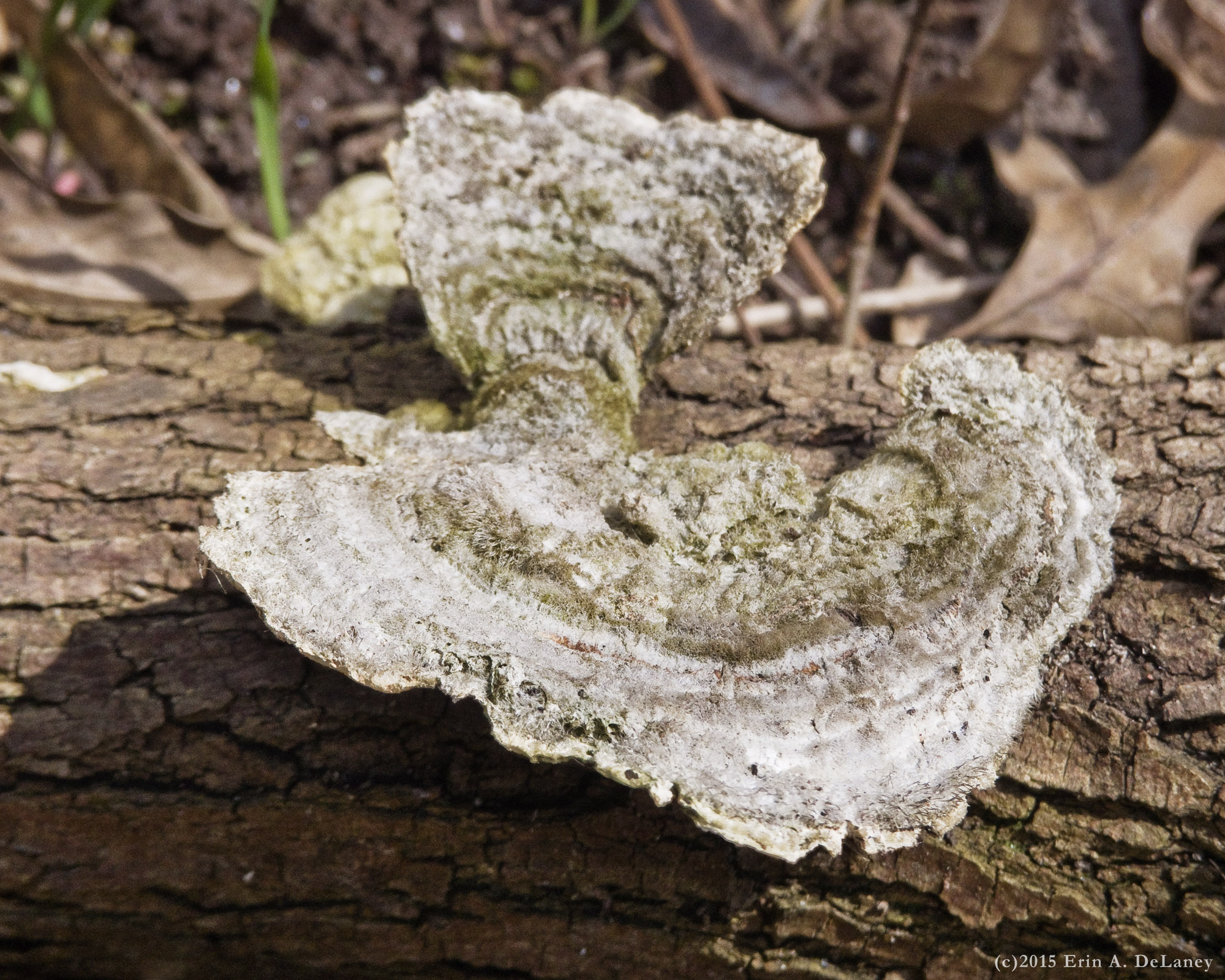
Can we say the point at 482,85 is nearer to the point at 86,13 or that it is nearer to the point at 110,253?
the point at 86,13

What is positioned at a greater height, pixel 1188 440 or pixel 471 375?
pixel 1188 440

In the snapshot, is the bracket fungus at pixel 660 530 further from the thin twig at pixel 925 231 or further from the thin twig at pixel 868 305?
the thin twig at pixel 925 231

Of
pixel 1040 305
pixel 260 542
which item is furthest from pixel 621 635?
pixel 1040 305

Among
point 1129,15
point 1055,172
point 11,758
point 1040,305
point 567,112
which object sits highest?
point 1129,15

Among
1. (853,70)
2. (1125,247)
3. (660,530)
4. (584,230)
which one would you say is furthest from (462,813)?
(853,70)

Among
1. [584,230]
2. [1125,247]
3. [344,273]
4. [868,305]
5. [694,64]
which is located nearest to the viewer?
[584,230]

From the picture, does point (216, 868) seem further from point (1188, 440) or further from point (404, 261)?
point (1188, 440)

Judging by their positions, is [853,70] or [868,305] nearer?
[868,305]
